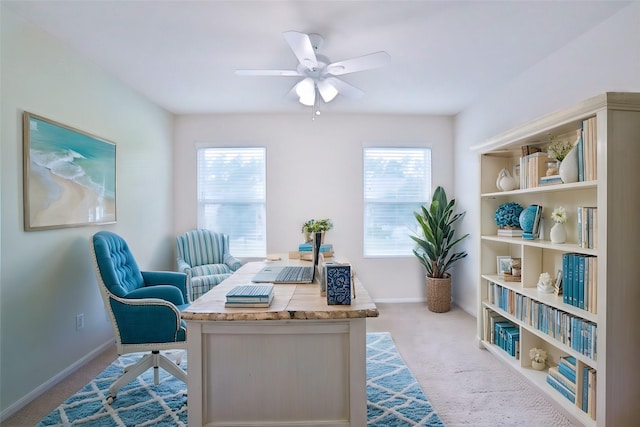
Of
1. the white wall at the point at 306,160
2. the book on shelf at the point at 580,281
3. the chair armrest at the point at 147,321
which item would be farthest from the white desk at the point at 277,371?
the white wall at the point at 306,160

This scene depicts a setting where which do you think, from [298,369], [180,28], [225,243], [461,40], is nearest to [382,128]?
[461,40]

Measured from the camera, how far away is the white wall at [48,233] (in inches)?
81.0

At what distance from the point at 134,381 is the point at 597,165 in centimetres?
327

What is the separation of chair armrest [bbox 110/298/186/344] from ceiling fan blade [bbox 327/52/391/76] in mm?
1897

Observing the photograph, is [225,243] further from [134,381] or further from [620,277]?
[620,277]

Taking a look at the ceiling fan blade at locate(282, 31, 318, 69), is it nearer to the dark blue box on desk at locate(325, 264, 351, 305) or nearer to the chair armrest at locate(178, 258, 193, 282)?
the dark blue box on desk at locate(325, 264, 351, 305)

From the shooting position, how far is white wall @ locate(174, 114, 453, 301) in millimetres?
4387

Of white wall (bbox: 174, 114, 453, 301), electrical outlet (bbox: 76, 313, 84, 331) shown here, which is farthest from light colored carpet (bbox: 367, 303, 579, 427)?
electrical outlet (bbox: 76, 313, 84, 331)

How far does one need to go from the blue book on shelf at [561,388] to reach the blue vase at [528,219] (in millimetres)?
1011

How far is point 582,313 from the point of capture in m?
1.90

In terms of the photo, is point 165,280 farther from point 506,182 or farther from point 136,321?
point 506,182

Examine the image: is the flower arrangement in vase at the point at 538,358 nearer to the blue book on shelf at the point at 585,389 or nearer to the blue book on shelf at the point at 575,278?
the blue book on shelf at the point at 585,389

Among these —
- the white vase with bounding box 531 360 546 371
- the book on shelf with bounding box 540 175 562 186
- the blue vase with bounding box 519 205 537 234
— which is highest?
the book on shelf with bounding box 540 175 562 186

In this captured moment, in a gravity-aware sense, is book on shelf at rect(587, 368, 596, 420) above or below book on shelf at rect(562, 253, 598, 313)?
below
